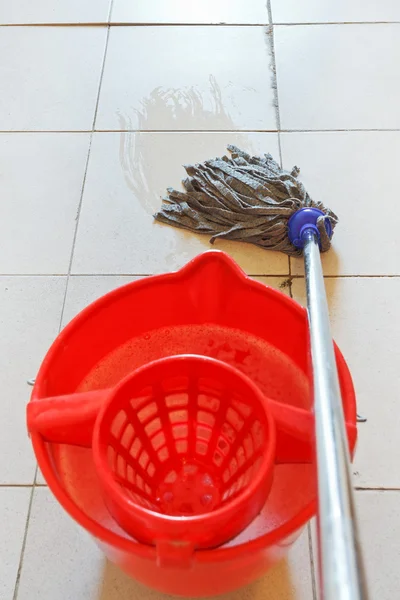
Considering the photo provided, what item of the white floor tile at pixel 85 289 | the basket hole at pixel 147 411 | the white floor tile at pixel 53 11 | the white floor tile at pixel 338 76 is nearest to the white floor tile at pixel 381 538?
the basket hole at pixel 147 411

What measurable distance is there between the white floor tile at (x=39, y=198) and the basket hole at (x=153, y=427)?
38 centimetres

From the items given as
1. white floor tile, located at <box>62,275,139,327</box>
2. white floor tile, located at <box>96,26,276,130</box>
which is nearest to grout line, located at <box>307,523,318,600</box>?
white floor tile, located at <box>62,275,139,327</box>

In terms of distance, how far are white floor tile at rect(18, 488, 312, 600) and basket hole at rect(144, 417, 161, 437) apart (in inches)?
6.8

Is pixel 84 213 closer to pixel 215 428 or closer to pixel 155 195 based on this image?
pixel 155 195

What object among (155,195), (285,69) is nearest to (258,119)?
(285,69)

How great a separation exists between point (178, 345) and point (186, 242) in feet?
0.98

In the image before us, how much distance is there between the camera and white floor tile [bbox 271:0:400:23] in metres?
1.27

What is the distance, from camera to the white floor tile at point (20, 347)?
2.52 feet

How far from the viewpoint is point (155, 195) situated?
1017mm

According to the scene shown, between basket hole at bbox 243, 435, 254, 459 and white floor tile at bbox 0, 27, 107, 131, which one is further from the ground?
white floor tile at bbox 0, 27, 107, 131

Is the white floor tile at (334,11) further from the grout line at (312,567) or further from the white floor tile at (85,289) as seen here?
the grout line at (312,567)

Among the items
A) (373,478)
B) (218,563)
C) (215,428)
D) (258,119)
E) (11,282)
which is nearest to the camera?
(218,563)

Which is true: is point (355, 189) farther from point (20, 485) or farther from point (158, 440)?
point (20, 485)

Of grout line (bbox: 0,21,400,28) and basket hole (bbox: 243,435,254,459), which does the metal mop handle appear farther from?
grout line (bbox: 0,21,400,28)
